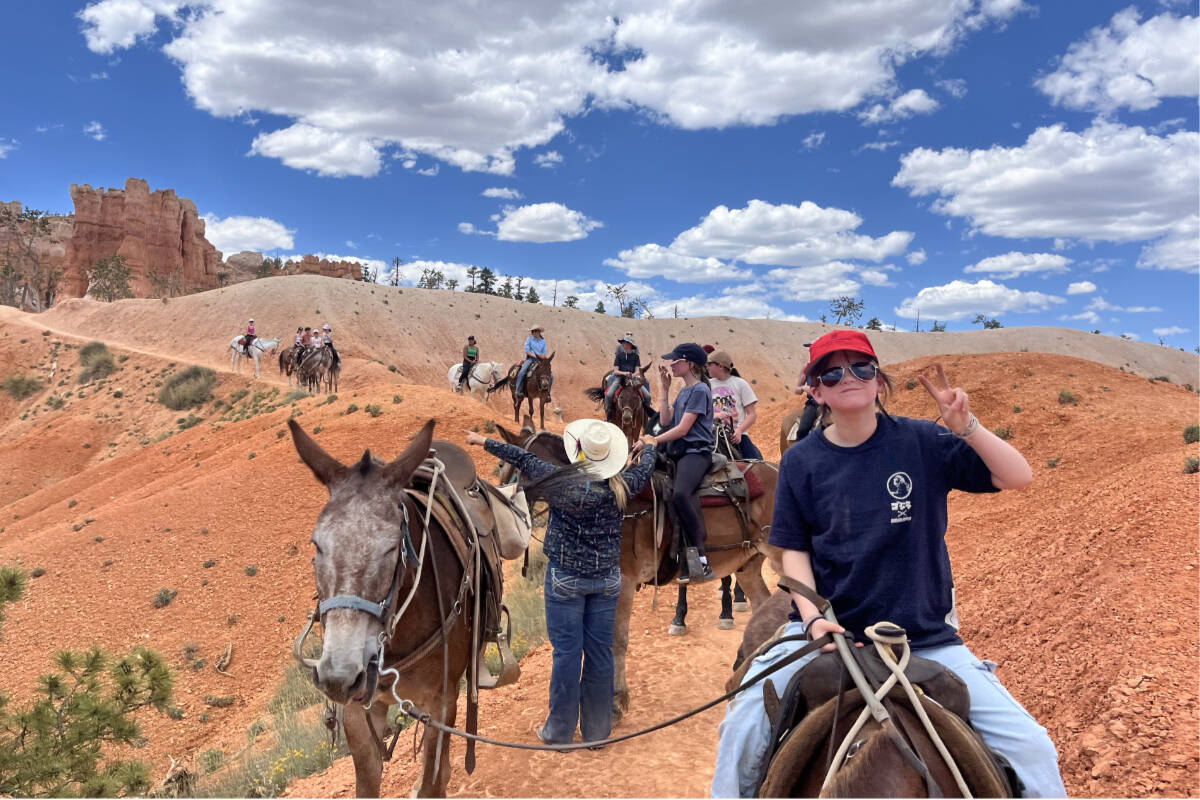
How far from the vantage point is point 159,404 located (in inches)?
1283

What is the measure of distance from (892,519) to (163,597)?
602 inches

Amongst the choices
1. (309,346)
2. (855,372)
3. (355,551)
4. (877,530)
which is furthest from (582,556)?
(309,346)

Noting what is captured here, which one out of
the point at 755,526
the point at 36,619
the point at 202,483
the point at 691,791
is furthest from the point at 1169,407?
the point at 36,619

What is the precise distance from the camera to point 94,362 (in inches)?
1505

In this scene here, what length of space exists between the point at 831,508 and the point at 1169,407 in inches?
794

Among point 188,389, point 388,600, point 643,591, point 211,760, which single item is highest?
point 188,389

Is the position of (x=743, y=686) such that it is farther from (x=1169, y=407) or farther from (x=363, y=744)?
(x=1169, y=407)

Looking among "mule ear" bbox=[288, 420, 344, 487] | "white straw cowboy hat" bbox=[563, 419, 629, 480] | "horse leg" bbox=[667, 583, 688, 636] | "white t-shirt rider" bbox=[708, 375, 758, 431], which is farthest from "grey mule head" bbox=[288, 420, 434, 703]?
"horse leg" bbox=[667, 583, 688, 636]

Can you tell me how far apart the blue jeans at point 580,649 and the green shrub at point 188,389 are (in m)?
32.6

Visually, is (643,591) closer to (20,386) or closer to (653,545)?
(653,545)

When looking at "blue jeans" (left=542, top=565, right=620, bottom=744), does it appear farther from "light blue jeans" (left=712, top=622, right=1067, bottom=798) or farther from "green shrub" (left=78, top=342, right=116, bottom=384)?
"green shrub" (left=78, top=342, right=116, bottom=384)

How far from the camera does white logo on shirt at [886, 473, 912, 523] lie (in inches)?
94.4

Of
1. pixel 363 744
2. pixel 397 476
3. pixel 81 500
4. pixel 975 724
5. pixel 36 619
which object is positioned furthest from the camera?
pixel 81 500

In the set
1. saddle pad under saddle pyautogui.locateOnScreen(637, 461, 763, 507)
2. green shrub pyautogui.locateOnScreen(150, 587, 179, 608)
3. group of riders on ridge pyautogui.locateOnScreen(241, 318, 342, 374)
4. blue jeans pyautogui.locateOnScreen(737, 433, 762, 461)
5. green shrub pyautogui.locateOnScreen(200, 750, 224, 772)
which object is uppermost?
group of riders on ridge pyautogui.locateOnScreen(241, 318, 342, 374)
